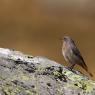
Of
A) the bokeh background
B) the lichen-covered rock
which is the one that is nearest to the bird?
the lichen-covered rock

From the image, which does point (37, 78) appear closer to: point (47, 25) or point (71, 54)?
point (71, 54)

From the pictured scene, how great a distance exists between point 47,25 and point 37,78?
22450mm

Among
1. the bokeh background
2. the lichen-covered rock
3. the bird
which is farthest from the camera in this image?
the bokeh background

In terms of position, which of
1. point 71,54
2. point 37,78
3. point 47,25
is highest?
point 47,25

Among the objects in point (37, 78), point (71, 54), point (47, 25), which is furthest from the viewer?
point (47, 25)

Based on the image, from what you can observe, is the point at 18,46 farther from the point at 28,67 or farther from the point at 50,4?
the point at 28,67

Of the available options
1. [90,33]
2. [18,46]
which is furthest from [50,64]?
[90,33]

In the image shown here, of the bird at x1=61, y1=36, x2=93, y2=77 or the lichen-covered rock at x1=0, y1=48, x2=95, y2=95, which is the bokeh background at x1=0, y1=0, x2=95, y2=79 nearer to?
the bird at x1=61, y1=36, x2=93, y2=77

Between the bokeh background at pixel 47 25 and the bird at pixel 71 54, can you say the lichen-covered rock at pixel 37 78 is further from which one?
the bokeh background at pixel 47 25

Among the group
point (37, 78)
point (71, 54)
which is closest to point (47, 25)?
point (71, 54)

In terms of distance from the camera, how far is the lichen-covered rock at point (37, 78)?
22.5 ft

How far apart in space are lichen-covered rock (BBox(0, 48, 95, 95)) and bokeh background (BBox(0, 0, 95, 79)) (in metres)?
15.7

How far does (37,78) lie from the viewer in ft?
23.6

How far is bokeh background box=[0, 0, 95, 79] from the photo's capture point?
2562 cm
